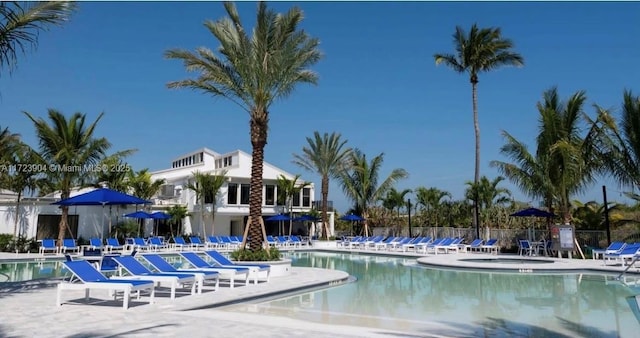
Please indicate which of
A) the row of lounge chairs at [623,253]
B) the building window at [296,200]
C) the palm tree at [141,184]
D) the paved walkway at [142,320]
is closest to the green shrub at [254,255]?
the paved walkway at [142,320]

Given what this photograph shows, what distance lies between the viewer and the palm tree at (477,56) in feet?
93.6

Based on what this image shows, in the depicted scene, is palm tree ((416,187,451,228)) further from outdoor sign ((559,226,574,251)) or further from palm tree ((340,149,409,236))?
outdoor sign ((559,226,574,251))

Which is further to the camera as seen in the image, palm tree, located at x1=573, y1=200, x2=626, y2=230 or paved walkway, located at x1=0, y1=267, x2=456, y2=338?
palm tree, located at x1=573, y1=200, x2=626, y2=230

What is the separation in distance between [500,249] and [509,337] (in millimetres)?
20415

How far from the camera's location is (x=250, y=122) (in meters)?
15.6

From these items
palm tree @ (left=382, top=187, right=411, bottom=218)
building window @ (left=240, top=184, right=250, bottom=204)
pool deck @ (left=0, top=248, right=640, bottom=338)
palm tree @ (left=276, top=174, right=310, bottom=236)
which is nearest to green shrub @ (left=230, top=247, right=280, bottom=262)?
pool deck @ (left=0, top=248, right=640, bottom=338)

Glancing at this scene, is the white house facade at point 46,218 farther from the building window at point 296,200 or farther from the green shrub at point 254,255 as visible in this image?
the building window at point 296,200

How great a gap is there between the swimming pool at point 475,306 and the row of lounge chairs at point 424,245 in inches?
401

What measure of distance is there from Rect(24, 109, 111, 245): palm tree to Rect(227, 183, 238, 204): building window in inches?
492

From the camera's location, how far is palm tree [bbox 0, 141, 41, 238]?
24016 millimetres

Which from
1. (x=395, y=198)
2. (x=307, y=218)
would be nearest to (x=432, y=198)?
(x=395, y=198)

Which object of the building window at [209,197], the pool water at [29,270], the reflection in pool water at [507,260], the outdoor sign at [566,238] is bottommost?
the pool water at [29,270]

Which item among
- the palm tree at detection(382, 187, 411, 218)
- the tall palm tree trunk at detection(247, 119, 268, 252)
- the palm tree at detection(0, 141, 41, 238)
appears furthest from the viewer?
the palm tree at detection(382, 187, 411, 218)

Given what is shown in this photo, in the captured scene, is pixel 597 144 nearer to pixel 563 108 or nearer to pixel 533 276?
pixel 563 108
